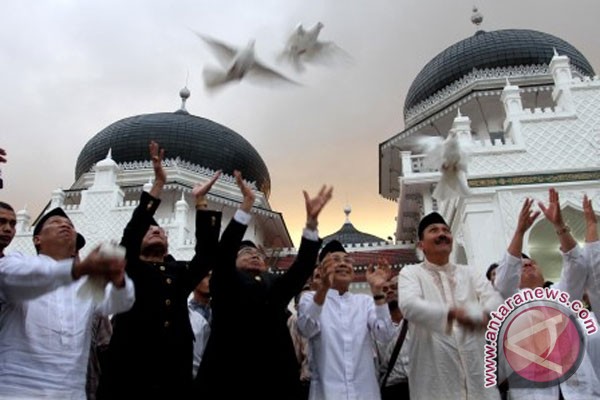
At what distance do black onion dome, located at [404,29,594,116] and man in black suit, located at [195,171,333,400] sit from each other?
14.7 metres

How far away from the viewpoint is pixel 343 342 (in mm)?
3283

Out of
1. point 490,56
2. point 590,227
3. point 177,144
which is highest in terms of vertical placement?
point 490,56

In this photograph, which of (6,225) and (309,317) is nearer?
(6,225)

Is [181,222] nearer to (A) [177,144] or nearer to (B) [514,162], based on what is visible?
(A) [177,144]

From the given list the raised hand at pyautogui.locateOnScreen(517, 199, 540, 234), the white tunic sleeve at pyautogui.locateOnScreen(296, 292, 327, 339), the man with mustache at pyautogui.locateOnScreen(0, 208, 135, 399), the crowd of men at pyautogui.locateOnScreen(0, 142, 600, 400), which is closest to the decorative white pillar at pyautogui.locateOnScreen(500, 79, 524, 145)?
the crowd of men at pyautogui.locateOnScreen(0, 142, 600, 400)

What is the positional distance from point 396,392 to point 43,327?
2268mm

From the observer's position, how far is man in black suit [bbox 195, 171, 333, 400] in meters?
2.83

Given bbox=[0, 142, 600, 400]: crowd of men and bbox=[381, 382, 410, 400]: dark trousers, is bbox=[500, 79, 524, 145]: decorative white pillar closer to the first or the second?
bbox=[0, 142, 600, 400]: crowd of men

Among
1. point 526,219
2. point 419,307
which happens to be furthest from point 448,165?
point 419,307

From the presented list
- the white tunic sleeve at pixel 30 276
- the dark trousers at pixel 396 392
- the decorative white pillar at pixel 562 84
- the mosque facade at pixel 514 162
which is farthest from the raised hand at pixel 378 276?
the decorative white pillar at pixel 562 84

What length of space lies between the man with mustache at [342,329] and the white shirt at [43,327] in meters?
1.24

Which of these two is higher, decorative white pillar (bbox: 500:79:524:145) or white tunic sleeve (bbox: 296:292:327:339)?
decorative white pillar (bbox: 500:79:524:145)

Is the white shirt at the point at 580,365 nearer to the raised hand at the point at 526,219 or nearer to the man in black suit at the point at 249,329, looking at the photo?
the raised hand at the point at 526,219

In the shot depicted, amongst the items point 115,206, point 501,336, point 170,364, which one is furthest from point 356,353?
point 115,206
